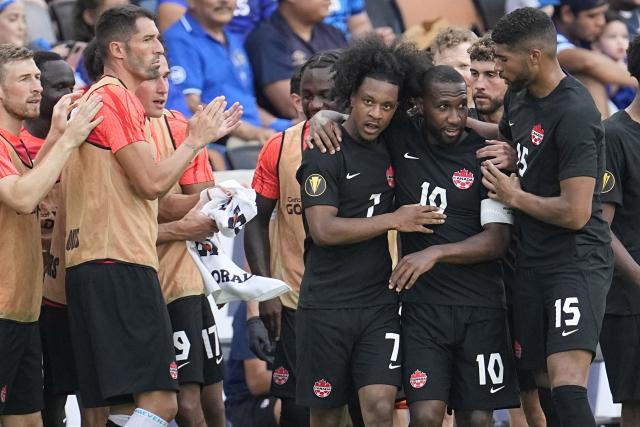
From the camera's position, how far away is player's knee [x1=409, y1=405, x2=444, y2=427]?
7160mm

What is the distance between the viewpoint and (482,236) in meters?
7.23

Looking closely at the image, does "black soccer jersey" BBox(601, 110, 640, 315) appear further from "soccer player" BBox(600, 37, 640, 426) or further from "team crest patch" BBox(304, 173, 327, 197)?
"team crest patch" BBox(304, 173, 327, 197)

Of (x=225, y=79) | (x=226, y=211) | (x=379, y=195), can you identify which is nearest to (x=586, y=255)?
(x=379, y=195)

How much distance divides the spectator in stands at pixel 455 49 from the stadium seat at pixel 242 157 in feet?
8.53

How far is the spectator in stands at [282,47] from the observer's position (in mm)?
12242

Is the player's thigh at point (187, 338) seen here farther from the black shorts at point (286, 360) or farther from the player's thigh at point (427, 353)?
the player's thigh at point (427, 353)

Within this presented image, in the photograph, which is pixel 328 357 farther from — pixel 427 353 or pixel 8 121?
pixel 8 121

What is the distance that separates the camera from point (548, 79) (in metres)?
7.14

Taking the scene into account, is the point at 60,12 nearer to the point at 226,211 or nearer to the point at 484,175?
the point at 226,211

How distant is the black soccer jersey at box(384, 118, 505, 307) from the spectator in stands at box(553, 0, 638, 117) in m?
5.18

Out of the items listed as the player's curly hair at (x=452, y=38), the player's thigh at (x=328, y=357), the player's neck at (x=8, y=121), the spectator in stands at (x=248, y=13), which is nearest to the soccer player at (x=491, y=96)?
the player's curly hair at (x=452, y=38)

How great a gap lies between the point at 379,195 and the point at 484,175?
0.57m

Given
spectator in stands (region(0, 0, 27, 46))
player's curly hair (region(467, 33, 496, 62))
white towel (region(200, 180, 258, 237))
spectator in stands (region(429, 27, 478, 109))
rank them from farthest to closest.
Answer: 1. spectator in stands (region(0, 0, 27, 46))
2. spectator in stands (region(429, 27, 478, 109))
3. player's curly hair (region(467, 33, 496, 62))
4. white towel (region(200, 180, 258, 237))

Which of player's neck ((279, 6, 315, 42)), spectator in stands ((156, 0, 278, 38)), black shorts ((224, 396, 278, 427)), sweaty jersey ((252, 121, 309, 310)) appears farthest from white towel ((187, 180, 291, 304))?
spectator in stands ((156, 0, 278, 38))
